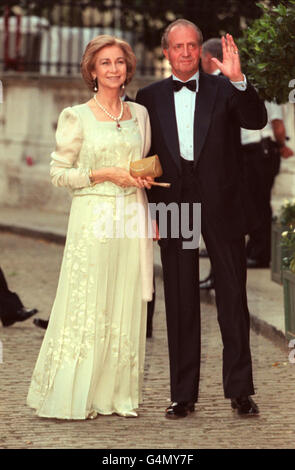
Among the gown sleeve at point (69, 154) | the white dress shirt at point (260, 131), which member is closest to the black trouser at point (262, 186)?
the white dress shirt at point (260, 131)

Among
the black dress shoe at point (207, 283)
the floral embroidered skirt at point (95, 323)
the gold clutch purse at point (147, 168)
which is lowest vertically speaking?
the black dress shoe at point (207, 283)

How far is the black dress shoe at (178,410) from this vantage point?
266 inches

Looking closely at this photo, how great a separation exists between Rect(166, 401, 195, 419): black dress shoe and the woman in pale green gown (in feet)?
0.65

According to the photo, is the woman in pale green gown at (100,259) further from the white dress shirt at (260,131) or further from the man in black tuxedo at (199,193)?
the white dress shirt at (260,131)

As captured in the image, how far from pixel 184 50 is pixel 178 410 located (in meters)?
1.87

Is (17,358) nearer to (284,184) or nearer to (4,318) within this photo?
(4,318)

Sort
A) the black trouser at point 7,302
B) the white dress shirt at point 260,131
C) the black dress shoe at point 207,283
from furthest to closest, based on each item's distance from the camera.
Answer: the white dress shirt at point 260,131, the black dress shoe at point 207,283, the black trouser at point 7,302

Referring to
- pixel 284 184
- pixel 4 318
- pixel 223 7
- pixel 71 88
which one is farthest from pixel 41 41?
pixel 4 318

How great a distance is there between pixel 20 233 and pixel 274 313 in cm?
644

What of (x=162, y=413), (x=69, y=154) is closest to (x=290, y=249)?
(x=162, y=413)

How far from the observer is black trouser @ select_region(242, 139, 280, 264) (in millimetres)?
11930

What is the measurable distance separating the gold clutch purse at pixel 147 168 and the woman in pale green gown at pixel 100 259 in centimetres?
8

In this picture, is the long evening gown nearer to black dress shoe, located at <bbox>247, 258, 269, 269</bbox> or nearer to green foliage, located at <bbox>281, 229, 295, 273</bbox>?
green foliage, located at <bbox>281, 229, 295, 273</bbox>

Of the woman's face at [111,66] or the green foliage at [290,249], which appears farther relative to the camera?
the green foliage at [290,249]
